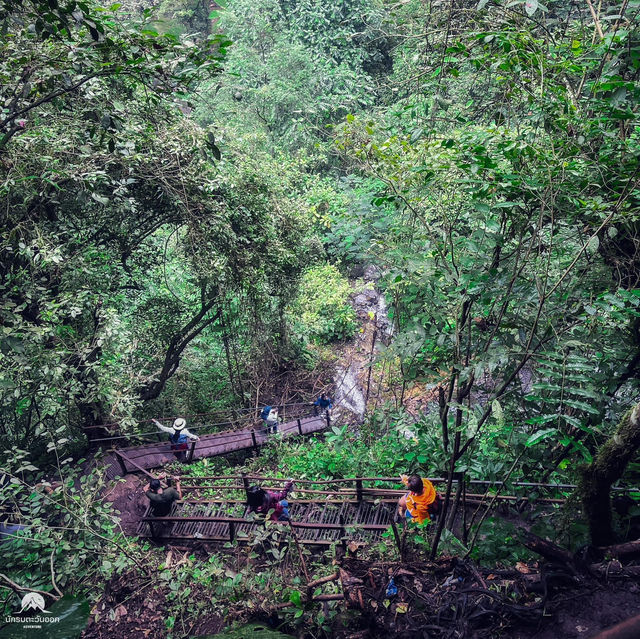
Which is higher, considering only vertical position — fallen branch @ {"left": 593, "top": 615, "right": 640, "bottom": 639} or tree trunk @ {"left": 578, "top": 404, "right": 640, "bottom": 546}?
fallen branch @ {"left": 593, "top": 615, "right": 640, "bottom": 639}

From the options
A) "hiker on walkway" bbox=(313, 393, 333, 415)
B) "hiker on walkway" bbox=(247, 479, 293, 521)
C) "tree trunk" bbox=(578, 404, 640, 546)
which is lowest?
"hiker on walkway" bbox=(313, 393, 333, 415)

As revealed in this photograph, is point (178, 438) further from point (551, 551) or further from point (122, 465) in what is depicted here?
point (551, 551)

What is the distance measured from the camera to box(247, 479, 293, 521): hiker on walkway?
21.1ft

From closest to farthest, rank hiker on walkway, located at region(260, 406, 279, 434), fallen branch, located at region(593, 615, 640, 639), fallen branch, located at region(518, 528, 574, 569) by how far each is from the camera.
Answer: fallen branch, located at region(593, 615, 640, 639)
fallen branch, located at region(518, 528, 574, 569)
hiker on walkway, located at region(260, 406, 279, 434)

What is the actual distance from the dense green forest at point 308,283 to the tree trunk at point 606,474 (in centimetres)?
2

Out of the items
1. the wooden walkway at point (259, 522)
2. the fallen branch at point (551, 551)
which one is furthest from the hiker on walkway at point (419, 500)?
the fallen branch at point (551, 551)

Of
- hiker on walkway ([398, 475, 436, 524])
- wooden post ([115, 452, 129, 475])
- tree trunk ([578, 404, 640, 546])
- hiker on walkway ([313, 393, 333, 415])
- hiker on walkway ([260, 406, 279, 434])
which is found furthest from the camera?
hiker on walkway ([313, 393, 333, 415])

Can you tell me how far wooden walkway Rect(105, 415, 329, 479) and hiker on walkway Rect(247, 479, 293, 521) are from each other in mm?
2775

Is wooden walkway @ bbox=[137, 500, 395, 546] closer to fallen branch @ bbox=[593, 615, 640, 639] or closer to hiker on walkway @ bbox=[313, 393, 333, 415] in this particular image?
hiker on walkway @ bbox=[313, 393, 333, 415]

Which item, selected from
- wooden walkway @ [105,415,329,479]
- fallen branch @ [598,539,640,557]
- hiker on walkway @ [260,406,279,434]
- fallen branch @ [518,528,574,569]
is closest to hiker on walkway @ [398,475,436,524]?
fallen branch @ [518,528,574,569]

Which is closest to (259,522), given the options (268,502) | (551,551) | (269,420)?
(268,502)

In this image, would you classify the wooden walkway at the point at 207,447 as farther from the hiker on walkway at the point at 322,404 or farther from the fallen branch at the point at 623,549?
the fallen branch at the point at 623,549

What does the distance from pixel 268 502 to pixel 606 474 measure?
4.61 m

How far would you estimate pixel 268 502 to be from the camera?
259 inches
